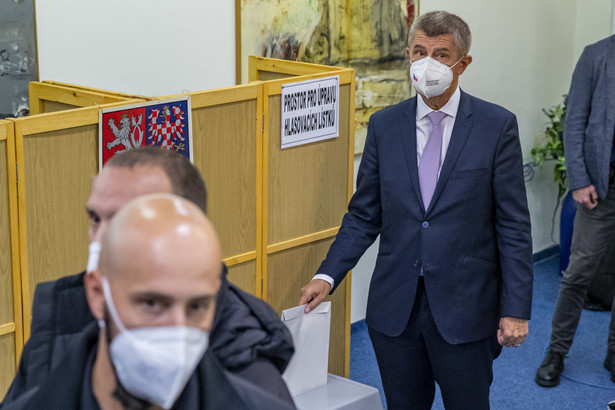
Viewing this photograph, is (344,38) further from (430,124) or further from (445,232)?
(445,232)

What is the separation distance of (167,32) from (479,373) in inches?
78.9

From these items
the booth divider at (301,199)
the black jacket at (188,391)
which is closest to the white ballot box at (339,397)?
the booth divider at (301,199)

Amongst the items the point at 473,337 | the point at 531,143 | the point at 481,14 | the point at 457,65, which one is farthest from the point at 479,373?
the point at 531,143

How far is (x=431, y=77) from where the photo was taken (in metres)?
2.81

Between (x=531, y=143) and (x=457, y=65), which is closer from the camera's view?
(x=457, y=65)

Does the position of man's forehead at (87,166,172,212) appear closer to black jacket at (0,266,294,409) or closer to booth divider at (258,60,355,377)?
black jacket at (0,266,294,409)

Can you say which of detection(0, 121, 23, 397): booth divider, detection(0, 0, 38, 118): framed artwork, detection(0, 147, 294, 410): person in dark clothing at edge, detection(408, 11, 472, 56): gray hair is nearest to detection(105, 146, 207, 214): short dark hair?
detection(0, 147, 294, 410): person in dark clothing at edge

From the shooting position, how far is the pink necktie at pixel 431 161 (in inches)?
109

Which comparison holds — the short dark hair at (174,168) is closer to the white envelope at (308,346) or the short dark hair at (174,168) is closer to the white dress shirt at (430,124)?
the white dress shirt at (430,124)

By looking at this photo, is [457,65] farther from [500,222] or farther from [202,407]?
[202,407]

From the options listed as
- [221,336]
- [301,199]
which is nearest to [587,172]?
[301,199]

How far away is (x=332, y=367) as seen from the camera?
153 inches

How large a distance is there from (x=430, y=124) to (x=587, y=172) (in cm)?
172

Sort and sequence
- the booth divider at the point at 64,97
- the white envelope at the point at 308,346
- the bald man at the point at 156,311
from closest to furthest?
1. the bald man at the point at 156,311
2. the booth divider at the point at 64,97
3. the white envelope at the point at 308,346
